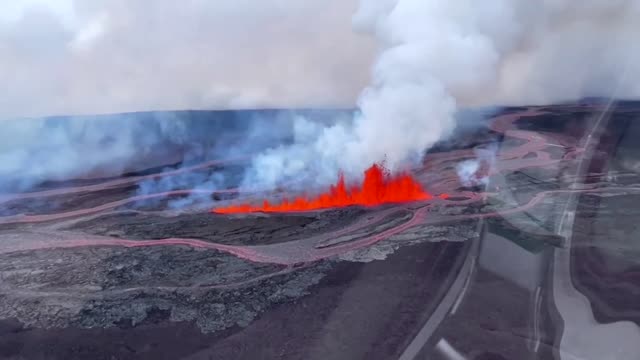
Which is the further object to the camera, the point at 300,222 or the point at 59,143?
the point at 59,143

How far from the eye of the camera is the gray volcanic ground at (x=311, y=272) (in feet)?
37.1

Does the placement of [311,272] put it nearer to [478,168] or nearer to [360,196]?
[360,196]

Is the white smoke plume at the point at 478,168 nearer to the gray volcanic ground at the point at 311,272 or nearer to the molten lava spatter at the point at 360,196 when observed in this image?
the gray volcanic ground at the point at 311,272

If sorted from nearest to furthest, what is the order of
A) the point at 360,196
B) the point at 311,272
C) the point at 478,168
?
the point at 311,272 < the point at 360,196 < the point at 478,168

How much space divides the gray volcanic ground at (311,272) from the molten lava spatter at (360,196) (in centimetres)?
104

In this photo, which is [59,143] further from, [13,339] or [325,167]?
[13,339]

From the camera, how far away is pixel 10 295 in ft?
46.0

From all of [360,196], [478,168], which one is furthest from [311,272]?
[478,168]

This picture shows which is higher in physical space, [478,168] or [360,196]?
[360,196]

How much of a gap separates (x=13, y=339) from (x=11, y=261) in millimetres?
5403

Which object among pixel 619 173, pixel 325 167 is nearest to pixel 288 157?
pixel 325 167

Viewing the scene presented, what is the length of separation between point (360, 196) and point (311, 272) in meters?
7.39

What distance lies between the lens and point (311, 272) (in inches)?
570

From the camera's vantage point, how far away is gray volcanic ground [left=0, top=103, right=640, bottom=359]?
1132 centimetres
